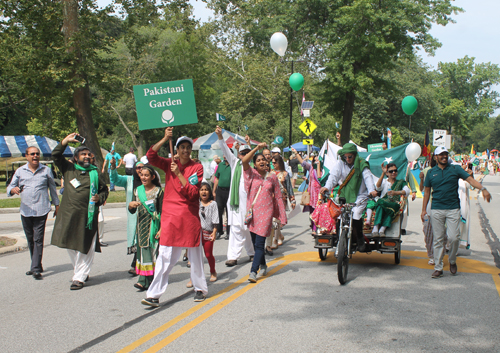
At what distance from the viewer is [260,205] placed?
6938 millimetres

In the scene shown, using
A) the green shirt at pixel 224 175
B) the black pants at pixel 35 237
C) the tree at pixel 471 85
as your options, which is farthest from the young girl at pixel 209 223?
the tree at pixel 471 85

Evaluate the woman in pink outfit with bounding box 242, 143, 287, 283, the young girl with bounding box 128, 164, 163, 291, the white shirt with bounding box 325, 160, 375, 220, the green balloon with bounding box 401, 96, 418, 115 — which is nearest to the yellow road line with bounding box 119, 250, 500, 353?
the woman in pink outfit with bounding box 242, 143, 287, 283

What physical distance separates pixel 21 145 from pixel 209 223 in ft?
71.6

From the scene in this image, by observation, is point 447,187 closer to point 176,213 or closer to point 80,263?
point 176,213

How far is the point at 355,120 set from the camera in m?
50.7

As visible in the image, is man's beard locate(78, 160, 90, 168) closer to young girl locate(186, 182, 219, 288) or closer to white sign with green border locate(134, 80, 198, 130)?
white sign with green border locate(134, 80, 198, 130)

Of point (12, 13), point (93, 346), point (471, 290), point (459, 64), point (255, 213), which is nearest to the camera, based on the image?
point (93, 346)

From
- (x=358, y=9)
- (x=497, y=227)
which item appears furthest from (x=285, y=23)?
(x=497, y=227)

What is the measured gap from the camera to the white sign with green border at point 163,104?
552 centimetres

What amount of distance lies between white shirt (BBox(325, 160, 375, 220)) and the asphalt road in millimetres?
982

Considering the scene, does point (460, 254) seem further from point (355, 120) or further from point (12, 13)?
point (355, 120)

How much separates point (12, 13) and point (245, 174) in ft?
57.6

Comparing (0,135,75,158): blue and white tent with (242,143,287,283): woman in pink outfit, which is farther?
(0,135,75,158): blue and white tent

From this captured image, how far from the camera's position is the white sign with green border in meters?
5.52
